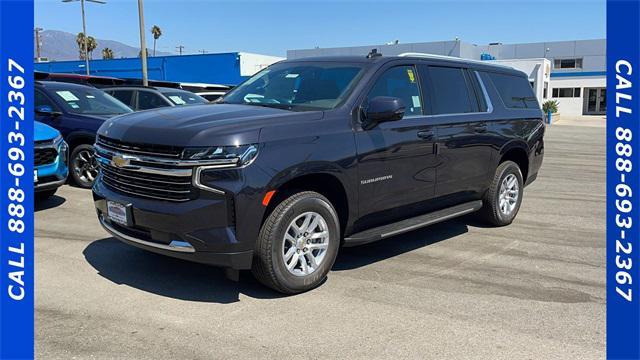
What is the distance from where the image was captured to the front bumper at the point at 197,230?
4070mm

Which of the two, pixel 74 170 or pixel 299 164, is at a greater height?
pixel 299 164

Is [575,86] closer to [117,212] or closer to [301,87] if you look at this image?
[301,87]

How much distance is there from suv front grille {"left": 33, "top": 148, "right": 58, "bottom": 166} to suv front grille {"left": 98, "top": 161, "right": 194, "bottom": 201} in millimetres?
2986

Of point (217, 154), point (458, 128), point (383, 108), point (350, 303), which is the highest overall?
point (383, 108)

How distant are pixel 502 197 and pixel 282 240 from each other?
3.77 meters

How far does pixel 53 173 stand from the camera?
7.26 m

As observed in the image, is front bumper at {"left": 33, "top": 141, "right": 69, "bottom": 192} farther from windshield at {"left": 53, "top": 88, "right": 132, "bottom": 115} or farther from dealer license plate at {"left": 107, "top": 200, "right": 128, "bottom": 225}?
dealer license plate at {"left": 107, "top": 200, "right": 128, "bottom": 225}

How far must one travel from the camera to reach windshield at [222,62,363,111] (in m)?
5.06

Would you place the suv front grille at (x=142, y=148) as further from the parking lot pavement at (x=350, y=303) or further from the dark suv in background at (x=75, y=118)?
the dark suv in background at (x=75, y=118)

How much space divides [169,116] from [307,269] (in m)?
1.70

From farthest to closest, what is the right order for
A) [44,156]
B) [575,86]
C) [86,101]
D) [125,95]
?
[575,86] < [125,95] < [86,101] < [44,156]

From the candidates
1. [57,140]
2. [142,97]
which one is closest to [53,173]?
[57,140]

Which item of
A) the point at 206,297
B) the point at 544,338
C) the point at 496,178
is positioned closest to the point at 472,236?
the point at 496,178

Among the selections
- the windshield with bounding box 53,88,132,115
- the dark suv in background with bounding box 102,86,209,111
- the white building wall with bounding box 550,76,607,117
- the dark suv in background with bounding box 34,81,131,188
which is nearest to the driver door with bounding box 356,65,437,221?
the dark suv in background with bounding box 34,81,131,188
